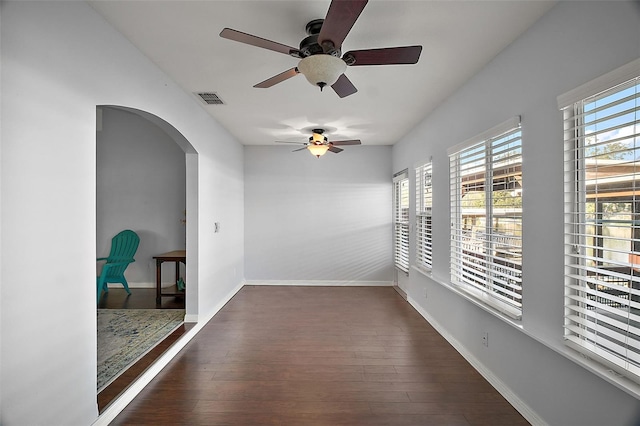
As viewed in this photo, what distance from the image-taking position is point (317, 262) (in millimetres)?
6379

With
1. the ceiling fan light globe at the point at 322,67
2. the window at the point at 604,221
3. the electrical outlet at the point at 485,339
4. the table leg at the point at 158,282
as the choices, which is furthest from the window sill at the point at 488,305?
the table leg at the point at 158,282

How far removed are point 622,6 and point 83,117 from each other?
2981mm

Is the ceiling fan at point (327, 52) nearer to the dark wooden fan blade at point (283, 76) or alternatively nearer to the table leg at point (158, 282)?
the dark wooden fan blade at point (283, 76)

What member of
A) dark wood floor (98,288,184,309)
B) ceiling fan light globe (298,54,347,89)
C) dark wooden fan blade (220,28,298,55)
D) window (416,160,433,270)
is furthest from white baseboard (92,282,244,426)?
window (416,160,433,270)

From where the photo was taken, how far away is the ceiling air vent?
3.56 meters

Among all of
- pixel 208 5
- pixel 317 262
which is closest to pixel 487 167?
pixel 208 5

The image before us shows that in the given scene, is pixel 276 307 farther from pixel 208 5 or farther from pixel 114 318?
pixel 208 5

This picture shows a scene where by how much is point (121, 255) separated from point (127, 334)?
7.60ft

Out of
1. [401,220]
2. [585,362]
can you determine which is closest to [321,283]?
[401,220]

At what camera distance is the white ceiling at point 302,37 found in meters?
2.07

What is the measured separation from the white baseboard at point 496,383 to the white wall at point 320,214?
258 cm

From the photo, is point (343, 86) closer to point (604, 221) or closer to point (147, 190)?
point (604, 221)

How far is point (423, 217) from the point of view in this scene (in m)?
4.58

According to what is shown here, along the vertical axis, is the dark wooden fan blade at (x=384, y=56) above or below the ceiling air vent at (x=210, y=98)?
below
